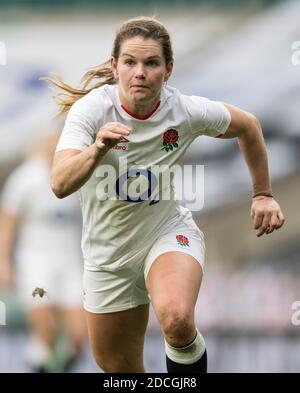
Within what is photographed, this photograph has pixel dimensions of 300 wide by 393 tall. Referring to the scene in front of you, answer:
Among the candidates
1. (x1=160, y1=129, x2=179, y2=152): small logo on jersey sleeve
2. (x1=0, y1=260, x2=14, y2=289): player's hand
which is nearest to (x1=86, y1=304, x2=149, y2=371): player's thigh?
(x1=160, y1=129, x2=179, y2=152): small logo on jersey sleeve

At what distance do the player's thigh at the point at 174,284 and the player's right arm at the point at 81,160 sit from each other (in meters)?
0.64

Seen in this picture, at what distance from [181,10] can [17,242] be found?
2.03 m

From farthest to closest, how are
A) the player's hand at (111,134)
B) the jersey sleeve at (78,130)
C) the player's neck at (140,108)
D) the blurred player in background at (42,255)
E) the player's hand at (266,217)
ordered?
the blurred player in background at (42,255) → the player's hand at (266,217) → the player's neck at (140,108) → the jersey sleeve at (78,130) → the player's hand at (111,134)

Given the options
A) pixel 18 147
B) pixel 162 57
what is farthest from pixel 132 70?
pixel 18 147

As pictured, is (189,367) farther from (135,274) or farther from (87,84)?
(87,84)

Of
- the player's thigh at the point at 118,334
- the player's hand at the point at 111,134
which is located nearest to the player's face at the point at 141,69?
the player's hand at the point at 111,134

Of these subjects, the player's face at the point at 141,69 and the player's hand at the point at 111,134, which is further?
the player's face at the point at 141,69

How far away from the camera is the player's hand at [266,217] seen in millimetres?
4477

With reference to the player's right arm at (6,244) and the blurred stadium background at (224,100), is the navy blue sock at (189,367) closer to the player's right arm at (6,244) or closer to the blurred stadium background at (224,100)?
the blurred stadium background at (224,100)

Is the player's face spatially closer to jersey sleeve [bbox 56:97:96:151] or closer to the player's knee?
jersey sleeve [bbox 56:97:96:151]

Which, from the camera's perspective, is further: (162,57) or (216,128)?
(216,128)

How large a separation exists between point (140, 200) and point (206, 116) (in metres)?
0.56

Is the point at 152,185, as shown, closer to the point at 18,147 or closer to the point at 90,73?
the point at 90,73
